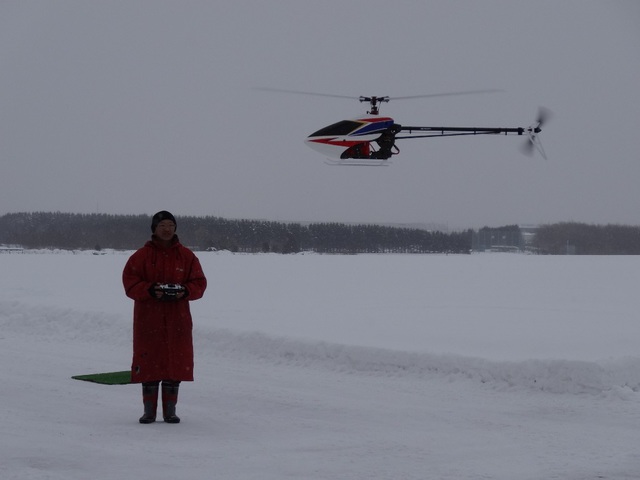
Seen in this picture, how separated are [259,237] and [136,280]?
113983mm

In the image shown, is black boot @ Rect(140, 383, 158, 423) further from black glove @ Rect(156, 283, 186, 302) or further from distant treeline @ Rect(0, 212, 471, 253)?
distant treeline @ Rect(0, 212, 471, 253)

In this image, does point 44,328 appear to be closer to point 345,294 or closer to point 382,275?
point 345,294

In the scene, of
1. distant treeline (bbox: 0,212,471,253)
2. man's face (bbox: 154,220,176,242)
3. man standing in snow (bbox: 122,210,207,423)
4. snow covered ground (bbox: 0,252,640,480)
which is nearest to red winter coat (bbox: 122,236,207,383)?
man standing in snow (bbox: 122,210,207,423)

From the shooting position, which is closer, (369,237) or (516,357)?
(516,357)

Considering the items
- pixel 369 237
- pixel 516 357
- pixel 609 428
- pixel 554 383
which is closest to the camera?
pixel 609 428

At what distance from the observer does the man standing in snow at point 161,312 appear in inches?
309

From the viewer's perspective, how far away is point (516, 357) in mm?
11625

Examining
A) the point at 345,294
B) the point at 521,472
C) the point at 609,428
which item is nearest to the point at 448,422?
the point at 609,428

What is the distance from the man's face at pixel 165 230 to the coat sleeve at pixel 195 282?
Answer: 32cm

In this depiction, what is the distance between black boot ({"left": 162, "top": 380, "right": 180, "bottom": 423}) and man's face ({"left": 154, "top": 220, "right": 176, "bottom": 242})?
1332 mm

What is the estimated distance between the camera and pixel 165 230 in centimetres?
789

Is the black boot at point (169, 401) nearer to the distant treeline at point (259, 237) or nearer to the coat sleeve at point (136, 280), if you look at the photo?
the coat sleeve at point (136, 280)

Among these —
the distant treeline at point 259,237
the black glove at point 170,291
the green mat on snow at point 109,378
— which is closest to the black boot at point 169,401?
the black glove at point 170,291

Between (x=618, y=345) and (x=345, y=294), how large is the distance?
41.5 ft
